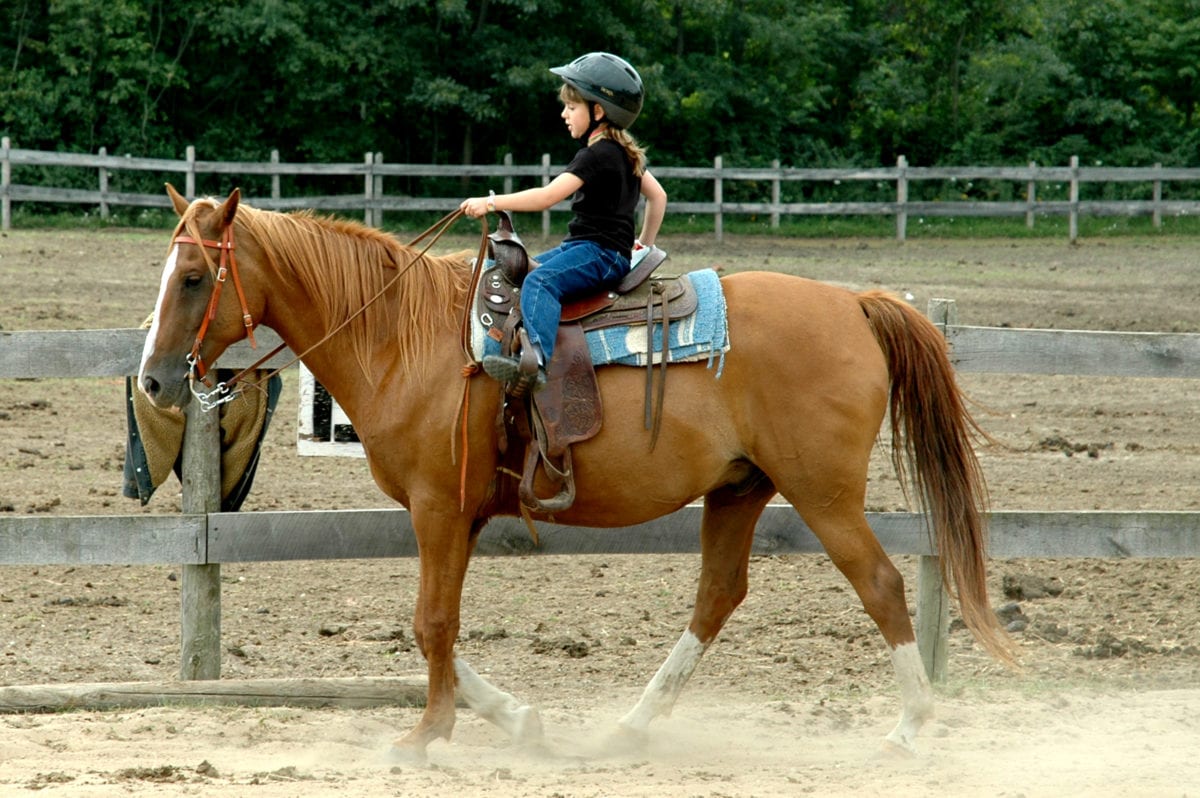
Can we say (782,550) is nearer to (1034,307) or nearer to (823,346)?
(823,346)

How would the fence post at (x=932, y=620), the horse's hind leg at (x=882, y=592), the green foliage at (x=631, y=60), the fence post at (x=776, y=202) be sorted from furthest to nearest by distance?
1. the green foliage at (x=631, y=60)
2. the fence post at (x=776, y=202)
3. the fence post at (x=932, y=620)
4. the horse's hind leg at (x=882, y=592)

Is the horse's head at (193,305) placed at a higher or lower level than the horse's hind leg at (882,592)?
higher

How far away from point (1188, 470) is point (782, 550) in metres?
4.91

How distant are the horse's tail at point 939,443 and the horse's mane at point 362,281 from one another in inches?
64.3

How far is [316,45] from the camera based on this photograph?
28.5 metres

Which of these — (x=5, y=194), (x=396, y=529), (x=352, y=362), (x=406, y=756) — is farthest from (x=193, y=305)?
(x=5, y=194)

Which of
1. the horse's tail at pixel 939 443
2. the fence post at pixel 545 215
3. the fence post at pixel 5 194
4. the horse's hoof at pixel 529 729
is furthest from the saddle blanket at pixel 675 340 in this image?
the fence post at pixel 5 194

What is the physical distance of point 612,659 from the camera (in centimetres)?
612

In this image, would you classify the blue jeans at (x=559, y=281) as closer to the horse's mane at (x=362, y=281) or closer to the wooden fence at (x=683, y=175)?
the horse's mane at (x=362, y=281)

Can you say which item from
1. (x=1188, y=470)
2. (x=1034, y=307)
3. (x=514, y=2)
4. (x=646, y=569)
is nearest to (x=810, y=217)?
(x=514, y=2)

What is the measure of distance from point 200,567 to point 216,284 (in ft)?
4.74

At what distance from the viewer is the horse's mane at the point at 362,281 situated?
4.84 metres

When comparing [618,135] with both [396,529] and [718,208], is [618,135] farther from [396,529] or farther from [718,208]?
[718,208]

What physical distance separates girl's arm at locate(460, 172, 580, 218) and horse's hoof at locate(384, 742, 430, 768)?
194 cm
